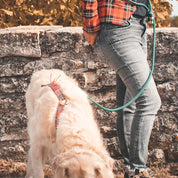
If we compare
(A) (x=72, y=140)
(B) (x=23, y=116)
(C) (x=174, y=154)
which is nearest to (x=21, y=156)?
(B) (x=23, y=116)

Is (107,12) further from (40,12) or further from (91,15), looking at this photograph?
(40,12)

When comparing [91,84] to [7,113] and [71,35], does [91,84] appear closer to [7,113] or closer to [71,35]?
[71,35]

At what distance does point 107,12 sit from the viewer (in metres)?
2.35

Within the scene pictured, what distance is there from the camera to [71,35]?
11.3 ft

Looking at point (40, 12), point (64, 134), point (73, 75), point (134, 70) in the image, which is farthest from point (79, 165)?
point (40, 12)

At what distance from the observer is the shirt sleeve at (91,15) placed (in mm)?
2281

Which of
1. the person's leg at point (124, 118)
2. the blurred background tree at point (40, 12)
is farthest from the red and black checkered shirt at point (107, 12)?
the blurred background tree at point (40, 12)

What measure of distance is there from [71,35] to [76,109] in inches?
43.0

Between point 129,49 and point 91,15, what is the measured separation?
1.29ft

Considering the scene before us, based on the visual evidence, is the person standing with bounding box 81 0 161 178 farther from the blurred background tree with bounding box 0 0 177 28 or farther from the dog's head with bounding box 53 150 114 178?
the blurred background tree with bounding box 0 0 177 28

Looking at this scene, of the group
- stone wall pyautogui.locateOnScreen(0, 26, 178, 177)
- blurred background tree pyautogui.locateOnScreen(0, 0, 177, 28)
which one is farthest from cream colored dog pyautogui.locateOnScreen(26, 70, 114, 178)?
blurred background tree pyautogui.locateOnScreen(0, 0, 177, 28)

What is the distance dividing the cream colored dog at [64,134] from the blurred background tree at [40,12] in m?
1.46

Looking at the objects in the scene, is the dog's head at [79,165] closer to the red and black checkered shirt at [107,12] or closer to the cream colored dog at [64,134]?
the cream colored dog at [64,134]

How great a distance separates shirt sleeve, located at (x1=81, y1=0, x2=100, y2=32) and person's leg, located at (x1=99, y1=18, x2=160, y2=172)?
0.22 ft
